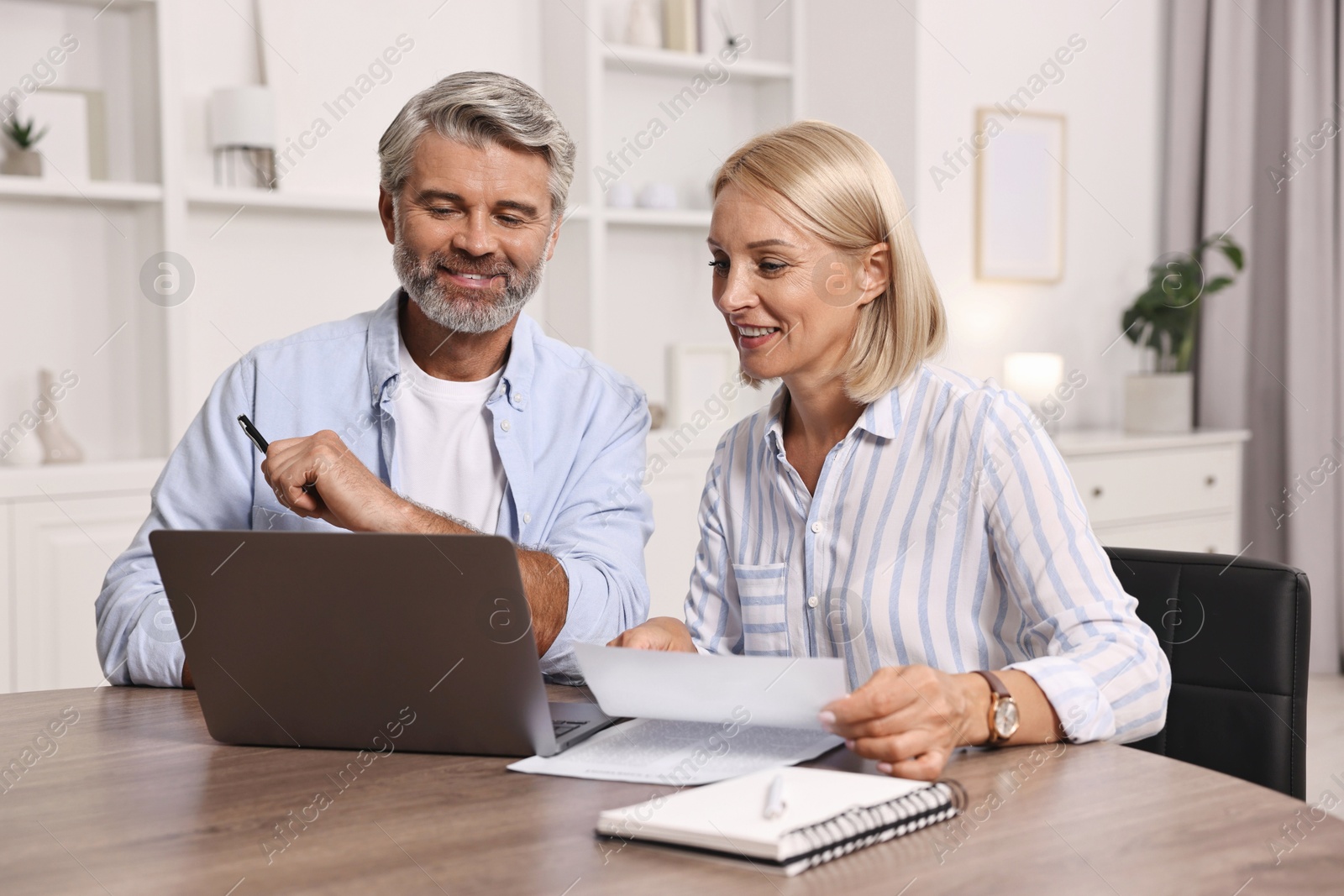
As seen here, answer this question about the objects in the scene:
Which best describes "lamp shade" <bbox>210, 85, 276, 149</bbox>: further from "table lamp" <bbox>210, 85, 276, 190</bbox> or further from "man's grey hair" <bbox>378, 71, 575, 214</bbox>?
"man's grey hair" <bbox>378, 71, 575, 214</bbox>

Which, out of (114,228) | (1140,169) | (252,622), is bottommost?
(252,622)

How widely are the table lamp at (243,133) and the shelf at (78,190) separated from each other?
0.71ft

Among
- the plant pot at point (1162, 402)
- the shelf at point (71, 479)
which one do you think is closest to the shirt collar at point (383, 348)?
the shelf at point (71, 479)

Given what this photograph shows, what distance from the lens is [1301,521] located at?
4.32m

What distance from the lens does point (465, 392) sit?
6.06ft

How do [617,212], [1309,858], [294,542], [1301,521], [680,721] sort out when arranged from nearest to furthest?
[1309,858] → [294,542] → [680,721] → [617,212] → [1301,521]

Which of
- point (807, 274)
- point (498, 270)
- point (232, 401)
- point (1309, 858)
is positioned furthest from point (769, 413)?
point (1309, 858)

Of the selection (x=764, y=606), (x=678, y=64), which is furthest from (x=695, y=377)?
(x=764, y=606)

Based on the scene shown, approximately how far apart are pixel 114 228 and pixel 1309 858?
3.08m

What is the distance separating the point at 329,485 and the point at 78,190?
196 centimetres

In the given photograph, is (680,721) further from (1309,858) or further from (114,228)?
(114,228)

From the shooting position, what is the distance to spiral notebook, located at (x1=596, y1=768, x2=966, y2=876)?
839 mm

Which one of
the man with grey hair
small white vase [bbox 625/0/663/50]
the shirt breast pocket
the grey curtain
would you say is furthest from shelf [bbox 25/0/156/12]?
the grey curtain

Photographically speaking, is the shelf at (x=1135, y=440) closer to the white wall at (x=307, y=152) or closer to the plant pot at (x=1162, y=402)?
the plant pot at (x=1162, y=402)
